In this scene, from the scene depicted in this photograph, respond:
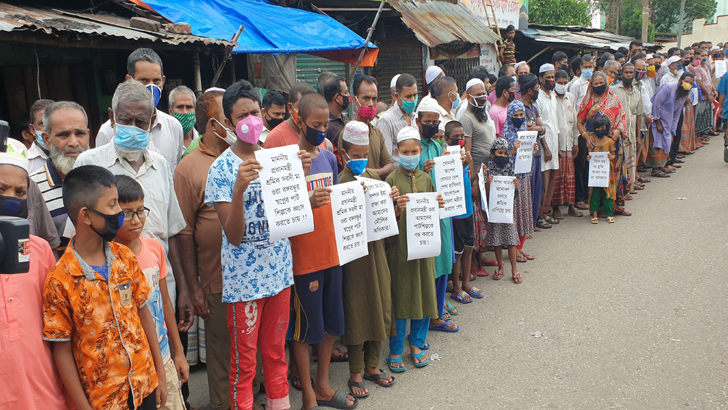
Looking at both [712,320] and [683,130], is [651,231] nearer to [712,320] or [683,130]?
[712,320]

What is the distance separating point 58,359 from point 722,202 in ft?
29.7

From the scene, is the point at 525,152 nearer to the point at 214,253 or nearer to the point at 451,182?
the point at 451,182

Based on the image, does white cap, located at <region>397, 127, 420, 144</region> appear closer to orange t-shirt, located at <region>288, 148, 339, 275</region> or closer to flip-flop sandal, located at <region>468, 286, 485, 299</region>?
orange t-shirt, located at <region>288, 148, 339, 275</region>

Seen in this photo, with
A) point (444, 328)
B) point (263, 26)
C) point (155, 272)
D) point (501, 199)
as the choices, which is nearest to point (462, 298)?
point (444, 328)

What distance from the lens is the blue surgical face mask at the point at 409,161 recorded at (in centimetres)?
411

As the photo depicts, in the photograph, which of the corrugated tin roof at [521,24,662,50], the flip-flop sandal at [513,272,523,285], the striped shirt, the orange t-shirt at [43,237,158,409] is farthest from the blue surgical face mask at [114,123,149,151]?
the corrugated tin roof at [521,24,662,50]

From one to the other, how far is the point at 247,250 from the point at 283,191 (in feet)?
1.39

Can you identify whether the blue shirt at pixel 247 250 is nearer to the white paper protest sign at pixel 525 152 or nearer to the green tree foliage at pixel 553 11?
the white paper protest sign at pixel 525 152

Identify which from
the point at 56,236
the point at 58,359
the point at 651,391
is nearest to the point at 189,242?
the point at 56,236

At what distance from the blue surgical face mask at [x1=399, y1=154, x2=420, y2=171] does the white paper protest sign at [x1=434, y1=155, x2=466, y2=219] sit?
0.43 metres

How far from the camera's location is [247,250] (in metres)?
3.01

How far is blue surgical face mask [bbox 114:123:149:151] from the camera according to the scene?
292 centimetres

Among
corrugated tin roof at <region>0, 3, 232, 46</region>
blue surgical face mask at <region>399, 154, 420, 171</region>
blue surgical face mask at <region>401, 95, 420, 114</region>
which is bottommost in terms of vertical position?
blue surgical face mask at <region>399, 154, 420, 171</region>

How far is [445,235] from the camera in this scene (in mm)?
4520
